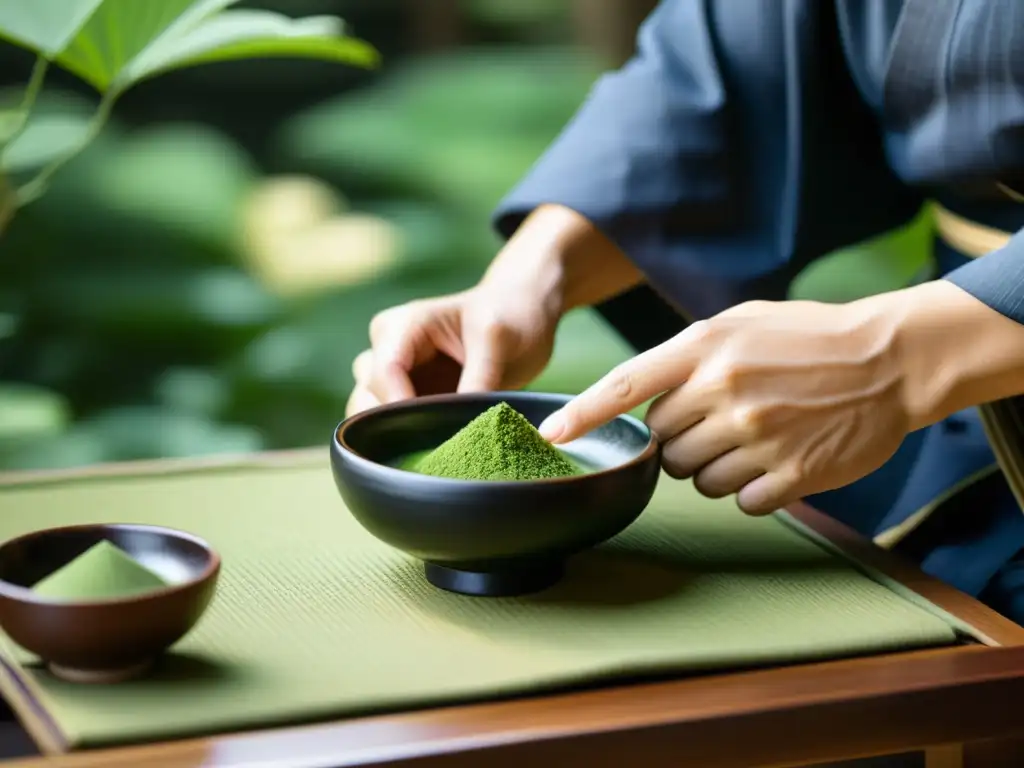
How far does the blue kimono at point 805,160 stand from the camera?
118 centimetres

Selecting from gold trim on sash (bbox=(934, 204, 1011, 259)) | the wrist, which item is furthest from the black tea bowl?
gold trim on sash (bbox=(934, 204, 1011, 259))

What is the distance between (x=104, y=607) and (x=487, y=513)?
0.24m

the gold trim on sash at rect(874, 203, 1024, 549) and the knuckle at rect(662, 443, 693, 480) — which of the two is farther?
the gold trim on sash at rect(874, 203, 1024, 549)

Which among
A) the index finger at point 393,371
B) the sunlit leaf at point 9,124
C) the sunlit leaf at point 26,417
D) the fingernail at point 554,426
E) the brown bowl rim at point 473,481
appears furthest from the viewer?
the sunlit leaf at point 26,417

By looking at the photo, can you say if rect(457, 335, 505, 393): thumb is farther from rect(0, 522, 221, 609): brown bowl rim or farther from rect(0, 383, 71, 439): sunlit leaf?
rect(0, 383, 71, 439): sunlit leaf

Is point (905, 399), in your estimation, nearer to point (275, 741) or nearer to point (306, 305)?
point (275, 741)

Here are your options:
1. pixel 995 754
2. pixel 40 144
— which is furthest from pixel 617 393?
pixel 40 144

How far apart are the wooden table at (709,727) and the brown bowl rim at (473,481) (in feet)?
0.44

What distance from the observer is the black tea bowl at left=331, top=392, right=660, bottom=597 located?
0.81 m

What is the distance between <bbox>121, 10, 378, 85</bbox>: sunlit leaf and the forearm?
0.32 m

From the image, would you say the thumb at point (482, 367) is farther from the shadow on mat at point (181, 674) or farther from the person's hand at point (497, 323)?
the shadow on mat at point (181, 674)

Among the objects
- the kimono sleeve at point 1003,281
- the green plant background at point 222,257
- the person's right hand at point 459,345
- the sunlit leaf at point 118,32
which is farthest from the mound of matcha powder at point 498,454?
the green plant background at point 222,257

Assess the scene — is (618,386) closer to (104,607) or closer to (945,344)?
(945,344)

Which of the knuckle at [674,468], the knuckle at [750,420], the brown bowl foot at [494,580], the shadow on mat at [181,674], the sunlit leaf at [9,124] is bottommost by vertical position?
the brown bowl foot at [494,580]
